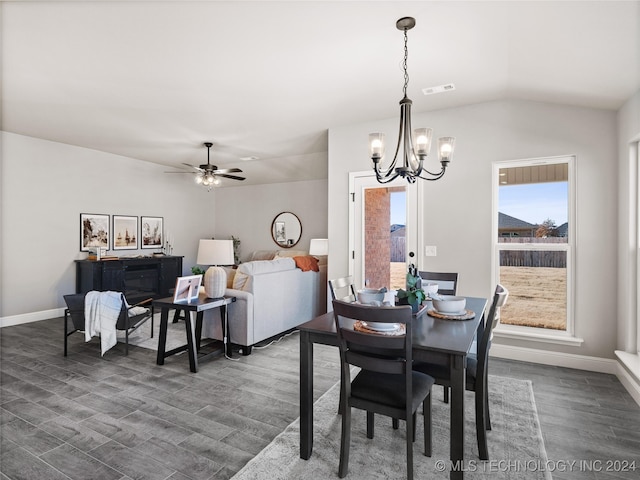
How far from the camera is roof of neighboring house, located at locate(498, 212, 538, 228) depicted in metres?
3.91

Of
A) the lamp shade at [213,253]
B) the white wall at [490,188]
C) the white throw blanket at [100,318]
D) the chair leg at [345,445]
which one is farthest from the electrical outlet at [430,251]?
the white throw blanket at [100,318]

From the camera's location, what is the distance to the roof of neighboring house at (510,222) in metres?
3.91

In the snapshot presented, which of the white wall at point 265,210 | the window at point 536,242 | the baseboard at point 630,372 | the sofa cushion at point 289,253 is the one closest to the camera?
the baseboard at point 630,372

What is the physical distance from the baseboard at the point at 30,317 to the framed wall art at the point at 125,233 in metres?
1.40

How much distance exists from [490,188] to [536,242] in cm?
78

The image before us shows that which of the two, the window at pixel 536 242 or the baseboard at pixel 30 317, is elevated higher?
the window at pixel 536 242

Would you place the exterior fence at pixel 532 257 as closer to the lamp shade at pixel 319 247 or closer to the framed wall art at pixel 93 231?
the lamp shade at pixel 319 247

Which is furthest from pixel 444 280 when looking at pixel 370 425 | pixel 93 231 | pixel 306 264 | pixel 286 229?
pixel 93 231

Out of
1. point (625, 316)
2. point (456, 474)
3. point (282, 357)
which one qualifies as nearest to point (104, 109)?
point (282, 357)

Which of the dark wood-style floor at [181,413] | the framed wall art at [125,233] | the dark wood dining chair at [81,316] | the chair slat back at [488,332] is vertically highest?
the framed wall art at [125,233]

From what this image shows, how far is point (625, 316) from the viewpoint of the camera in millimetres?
3242

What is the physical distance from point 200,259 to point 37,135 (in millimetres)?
3230

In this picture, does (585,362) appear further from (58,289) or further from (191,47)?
(58,289)

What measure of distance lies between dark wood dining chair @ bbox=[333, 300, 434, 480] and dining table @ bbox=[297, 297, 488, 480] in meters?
0.11
